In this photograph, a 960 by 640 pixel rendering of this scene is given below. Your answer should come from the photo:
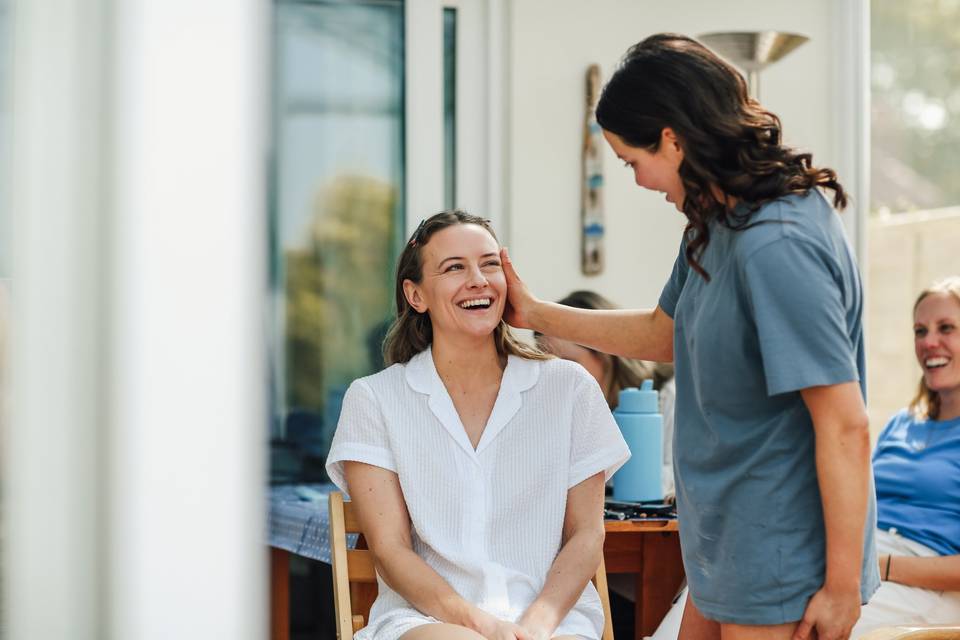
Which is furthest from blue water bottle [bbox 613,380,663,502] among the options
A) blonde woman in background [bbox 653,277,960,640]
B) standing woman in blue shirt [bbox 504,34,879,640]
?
standing woman in blue shirt [bbox 504,34,879,640]

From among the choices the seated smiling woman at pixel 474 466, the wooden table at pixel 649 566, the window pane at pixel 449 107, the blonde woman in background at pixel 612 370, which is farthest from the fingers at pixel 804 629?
the window pane at pixel 449 107

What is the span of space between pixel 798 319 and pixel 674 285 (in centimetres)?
41

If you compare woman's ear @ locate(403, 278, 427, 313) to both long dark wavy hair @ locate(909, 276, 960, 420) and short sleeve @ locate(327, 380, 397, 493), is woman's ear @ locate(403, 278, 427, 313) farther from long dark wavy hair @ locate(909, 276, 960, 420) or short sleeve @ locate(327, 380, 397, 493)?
long dark wavy hair @ locate(909, 276, 960, 420)

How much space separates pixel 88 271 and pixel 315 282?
2841 millimetres

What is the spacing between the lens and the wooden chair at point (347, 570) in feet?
6.28

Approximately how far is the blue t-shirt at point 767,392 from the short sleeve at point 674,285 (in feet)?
0.72

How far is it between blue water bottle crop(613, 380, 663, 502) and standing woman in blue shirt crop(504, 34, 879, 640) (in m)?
1.05

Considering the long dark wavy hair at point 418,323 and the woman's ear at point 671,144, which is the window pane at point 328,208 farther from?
the woman's ear at point 671,144

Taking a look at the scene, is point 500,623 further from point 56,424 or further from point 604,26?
point 604,26

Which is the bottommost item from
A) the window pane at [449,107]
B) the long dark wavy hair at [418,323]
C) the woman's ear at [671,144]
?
the long dark wavy hair at [418,323]

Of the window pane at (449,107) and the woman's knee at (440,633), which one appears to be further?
the window pane at (449,107)

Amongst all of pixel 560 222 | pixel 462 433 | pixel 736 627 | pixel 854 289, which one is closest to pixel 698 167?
pixel 854 289

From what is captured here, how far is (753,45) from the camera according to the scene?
3223 millimetres

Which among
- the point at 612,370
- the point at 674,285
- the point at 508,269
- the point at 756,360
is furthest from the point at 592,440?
the point at 612,370
